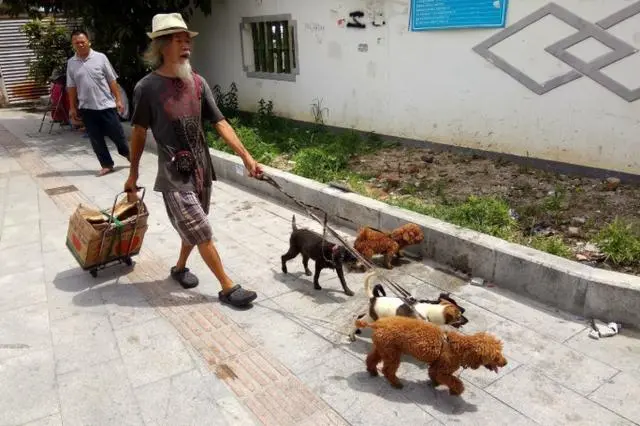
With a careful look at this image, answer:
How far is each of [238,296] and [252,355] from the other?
653 millimetres

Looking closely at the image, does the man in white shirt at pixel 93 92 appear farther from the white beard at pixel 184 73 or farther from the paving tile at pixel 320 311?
the paving tile at pixel 320 311

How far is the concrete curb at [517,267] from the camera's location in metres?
3.40

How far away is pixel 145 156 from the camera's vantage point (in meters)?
9.38

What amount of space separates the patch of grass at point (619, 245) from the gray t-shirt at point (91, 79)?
6.79 metres

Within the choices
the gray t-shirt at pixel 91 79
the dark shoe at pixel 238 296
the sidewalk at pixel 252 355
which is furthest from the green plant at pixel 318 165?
the gray t-shirt at pixel 91 79

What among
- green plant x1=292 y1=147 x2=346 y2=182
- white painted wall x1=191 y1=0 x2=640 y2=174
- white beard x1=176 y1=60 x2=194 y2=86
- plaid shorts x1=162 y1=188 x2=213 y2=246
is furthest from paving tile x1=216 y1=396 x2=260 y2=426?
white painted wall x1=191 y1=0 x2=640 y2=174

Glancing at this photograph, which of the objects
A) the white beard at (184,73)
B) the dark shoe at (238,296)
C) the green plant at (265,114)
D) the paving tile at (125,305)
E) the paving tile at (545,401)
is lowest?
the paving tile at (125,305)

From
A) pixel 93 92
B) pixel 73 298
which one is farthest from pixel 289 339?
pixel 93 92

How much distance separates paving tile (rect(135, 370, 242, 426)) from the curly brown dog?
98cm

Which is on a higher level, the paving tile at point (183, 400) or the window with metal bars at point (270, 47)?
the window with metal bars at point (270, 47)

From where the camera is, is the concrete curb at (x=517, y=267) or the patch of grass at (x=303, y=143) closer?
the concrete curb at (x=517, y=267)

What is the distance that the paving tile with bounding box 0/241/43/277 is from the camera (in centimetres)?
471

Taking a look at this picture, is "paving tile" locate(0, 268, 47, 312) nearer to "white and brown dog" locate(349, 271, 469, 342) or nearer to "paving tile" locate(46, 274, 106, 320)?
"paving tile" locate(46, 274, 106, 320)

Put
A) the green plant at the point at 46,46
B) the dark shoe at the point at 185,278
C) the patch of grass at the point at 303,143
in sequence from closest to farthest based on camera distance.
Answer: the dark shoe at the point at 185,278, the patch of grass at the point at 303,143, the green plant at the point at 46,46
